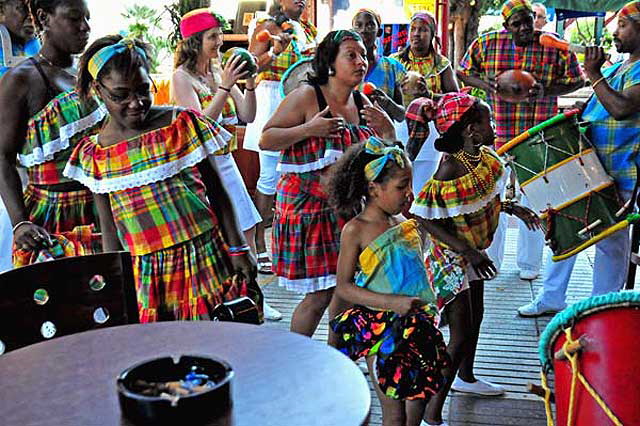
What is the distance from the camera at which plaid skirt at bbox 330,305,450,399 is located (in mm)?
2234

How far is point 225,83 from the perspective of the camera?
340 centimetres

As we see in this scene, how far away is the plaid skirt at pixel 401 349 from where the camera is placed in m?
2.23

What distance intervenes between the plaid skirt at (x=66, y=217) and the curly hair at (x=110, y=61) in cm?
48

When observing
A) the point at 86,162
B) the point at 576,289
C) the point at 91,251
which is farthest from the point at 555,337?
the point at 576,289

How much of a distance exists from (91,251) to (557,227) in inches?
82.7

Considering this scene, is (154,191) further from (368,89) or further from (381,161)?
(368,89)

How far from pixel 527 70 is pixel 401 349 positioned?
300 cm

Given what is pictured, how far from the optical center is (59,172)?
264 centimetres

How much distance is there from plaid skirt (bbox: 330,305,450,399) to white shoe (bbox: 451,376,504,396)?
879 millimetres

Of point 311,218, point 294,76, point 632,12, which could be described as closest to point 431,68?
point 294,76

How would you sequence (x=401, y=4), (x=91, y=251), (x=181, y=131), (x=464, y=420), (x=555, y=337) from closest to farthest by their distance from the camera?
(x=555, y=337), (x=181, y=131), (x=91, y=251), (x=464, y=420), (x=401, y=4)

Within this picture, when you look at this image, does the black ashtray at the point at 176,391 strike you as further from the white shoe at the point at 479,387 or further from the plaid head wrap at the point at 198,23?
the plaid head wrap at the point at 198,23

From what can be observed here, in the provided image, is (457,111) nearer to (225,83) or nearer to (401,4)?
(225,83)

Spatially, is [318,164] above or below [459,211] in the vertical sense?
above
